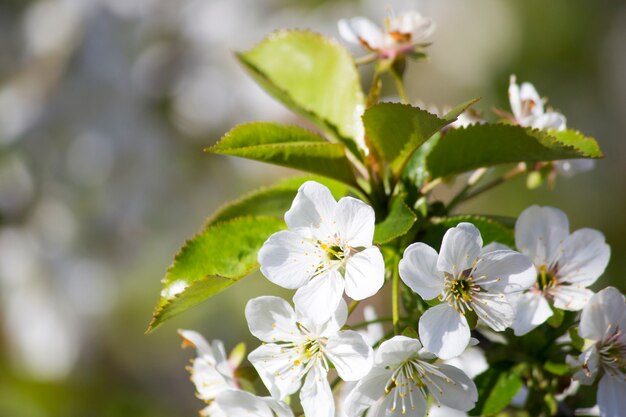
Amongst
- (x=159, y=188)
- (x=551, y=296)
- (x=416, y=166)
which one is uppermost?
(x=416, y=166)

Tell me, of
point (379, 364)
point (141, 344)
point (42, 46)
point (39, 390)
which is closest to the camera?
point (379, 364)

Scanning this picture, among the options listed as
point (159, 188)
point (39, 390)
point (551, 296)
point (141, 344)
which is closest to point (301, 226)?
point (551, 296)

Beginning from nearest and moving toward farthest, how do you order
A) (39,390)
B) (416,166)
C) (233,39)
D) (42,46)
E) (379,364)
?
1. (379,364)
2. (416,166)
3. (39,390)
4. (42,46)
5. (233,39)

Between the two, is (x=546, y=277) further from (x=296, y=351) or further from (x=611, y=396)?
(x=296, y=351)

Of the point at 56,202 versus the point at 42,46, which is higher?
the point at 42,46

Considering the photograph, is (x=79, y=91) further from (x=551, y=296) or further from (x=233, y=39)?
(x=551, y=296)

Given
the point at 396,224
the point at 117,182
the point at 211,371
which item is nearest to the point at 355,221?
the point at 396,224

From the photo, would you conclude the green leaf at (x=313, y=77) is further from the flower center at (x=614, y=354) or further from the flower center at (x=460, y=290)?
the flower center at (x=614, y=354)
